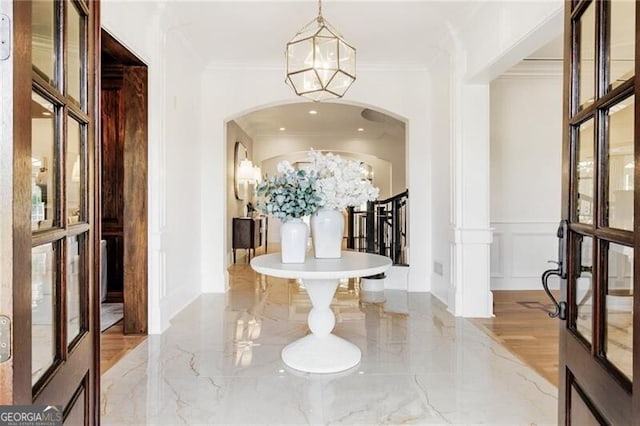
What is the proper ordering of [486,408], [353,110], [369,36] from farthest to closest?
[353,110] < [369,36] < [486,408]

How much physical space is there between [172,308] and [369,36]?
3458mm

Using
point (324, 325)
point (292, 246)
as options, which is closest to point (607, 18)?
point (292, 246)

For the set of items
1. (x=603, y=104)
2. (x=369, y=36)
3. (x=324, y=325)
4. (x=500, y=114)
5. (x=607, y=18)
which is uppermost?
(x=369, y=36)

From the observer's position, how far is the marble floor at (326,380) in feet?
6.76

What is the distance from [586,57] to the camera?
3.89 feet

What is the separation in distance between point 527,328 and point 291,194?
8.48 ft

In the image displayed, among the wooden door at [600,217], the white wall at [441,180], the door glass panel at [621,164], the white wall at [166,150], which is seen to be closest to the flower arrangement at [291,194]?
the white wall at [166,150]

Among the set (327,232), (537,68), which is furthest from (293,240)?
(537,68)

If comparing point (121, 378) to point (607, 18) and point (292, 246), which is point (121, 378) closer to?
point (292, 246)

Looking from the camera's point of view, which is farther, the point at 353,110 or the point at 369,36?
the point at 353,110

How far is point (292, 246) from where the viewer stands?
2.68 m

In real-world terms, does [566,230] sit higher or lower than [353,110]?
lower

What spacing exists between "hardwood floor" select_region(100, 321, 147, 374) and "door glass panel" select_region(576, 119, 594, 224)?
2.87 meters

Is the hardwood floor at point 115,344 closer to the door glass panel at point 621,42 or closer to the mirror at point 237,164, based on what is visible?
the door glass panel at point 621,42
